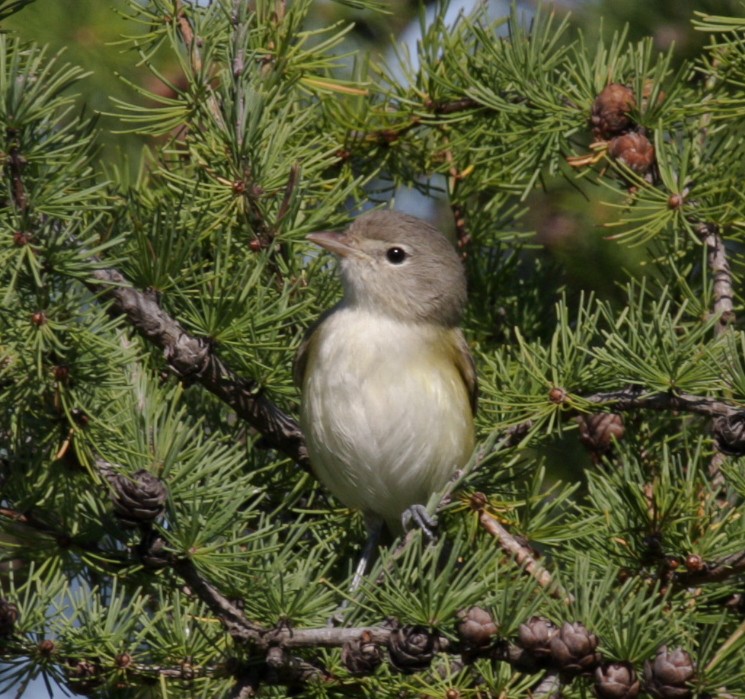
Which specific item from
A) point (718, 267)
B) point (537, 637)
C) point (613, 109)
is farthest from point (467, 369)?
point (537, 637)

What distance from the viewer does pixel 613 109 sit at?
139 inches

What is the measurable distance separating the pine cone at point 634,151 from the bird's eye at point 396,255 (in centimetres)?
104

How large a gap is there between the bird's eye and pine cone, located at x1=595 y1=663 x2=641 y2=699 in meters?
2.30

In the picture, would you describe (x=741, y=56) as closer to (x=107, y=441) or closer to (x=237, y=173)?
(x=237, y=173)

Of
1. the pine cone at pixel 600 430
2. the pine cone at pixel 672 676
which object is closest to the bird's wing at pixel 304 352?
the pine cone at pixel 600 430

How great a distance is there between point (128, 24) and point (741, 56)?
2.72m

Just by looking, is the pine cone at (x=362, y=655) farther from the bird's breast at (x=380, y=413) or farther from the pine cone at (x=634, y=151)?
the pine cone at (x=634, y=151)

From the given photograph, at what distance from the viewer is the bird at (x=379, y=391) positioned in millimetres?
3857

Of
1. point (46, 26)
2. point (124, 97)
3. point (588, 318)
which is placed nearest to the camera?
point (588, 318)

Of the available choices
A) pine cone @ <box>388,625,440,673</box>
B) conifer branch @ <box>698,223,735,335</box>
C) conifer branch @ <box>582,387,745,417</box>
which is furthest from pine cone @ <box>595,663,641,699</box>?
conifer branch @ <box>698,223,735,335</box>

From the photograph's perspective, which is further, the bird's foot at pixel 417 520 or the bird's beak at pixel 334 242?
the bird's beak at pixel 334 242

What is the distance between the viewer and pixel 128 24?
5.02 metres

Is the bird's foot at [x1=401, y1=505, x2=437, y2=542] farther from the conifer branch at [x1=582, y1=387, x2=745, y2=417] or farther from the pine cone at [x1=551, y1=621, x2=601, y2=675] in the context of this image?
the pine cone at [x1=551, y1=621, x2=601, y2=675]

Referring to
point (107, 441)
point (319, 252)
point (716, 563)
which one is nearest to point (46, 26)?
point (319, 252)
